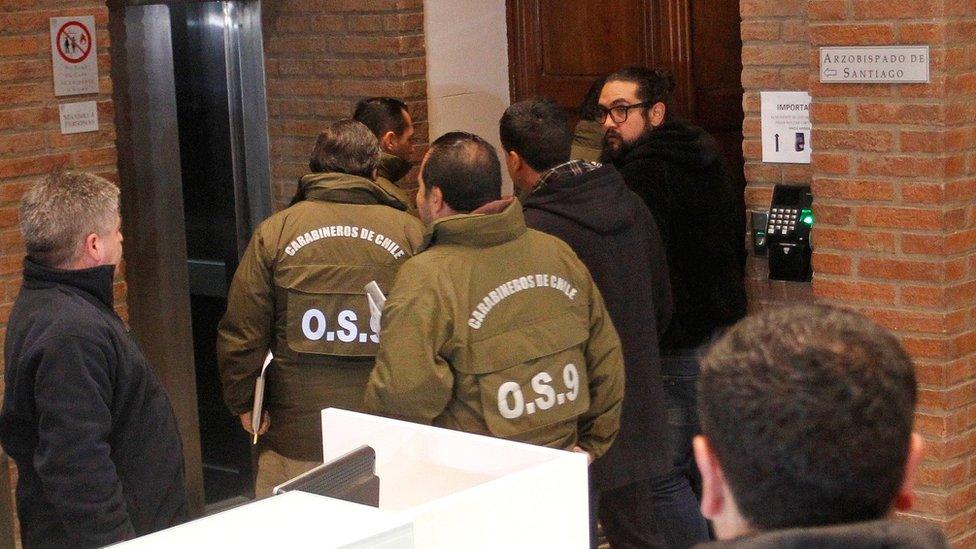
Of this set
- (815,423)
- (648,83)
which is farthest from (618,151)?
(815,423)

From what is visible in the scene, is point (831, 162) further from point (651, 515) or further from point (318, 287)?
point (318, 287)

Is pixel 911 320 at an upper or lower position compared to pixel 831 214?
lower

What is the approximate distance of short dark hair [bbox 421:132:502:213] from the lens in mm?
3359

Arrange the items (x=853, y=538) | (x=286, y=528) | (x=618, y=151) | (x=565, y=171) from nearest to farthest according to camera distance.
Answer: (x=853, y=538) < (x=286, y=528) < (x=565, y=171) < (x=618, y=151)

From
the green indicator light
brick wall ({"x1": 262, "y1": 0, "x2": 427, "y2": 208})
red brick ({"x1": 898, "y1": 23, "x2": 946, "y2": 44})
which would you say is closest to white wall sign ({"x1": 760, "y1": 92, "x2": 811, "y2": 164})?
the green indicator light

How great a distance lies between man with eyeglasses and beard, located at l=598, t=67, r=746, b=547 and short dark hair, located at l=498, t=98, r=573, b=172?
59 cm

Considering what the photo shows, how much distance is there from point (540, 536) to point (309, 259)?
168 cm

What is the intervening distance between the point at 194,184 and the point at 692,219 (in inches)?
87.5

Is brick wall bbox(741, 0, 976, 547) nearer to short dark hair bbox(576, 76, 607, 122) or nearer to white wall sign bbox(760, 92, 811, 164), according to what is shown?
white wall sign bbox(760, 92, 811, 164)

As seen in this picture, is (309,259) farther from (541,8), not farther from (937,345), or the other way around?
→ (541,8)

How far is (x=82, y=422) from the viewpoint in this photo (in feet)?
9.40

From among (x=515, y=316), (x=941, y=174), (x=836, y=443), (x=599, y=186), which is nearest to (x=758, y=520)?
(x=836, y=443)

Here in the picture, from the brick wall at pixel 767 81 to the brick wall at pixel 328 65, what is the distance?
1505mm

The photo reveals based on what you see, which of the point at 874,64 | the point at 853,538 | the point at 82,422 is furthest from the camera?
the point at 874,64
